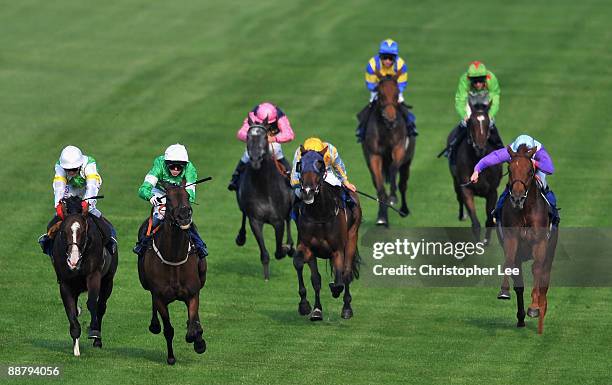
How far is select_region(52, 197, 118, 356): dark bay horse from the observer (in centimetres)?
2167

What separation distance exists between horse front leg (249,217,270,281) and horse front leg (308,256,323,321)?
3.36 m

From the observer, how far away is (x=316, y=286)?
24547 millimetres

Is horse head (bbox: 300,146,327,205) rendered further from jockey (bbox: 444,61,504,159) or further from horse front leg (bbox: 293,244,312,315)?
jockey (bbox: 444,61,504,159)

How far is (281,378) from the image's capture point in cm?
2131

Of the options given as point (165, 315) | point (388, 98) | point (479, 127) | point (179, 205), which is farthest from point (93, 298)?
point (388, 98)

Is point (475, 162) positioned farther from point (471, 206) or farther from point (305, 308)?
point (305, 308)

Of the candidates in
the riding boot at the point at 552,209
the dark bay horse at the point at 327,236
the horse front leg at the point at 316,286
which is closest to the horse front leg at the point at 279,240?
the dark bay horse at the point at 327,236

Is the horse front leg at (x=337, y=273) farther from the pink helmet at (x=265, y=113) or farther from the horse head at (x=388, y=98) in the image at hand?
the horse head at (x=388, y=98)

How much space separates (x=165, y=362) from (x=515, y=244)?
209 inches

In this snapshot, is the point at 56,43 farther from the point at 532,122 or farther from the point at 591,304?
the point at 591,304

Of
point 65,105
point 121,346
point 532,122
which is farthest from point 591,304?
point 65,105

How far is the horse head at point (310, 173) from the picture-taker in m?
23.0

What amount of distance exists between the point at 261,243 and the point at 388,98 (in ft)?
14.3

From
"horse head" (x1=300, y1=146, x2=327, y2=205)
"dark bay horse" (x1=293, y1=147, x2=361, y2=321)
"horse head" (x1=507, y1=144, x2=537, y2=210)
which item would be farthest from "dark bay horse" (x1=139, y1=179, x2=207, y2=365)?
"horse head" (x1=507, y1=144, x2=537, y2=210)
